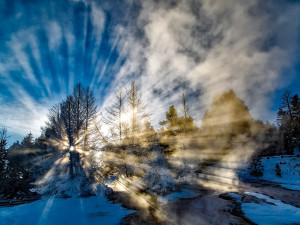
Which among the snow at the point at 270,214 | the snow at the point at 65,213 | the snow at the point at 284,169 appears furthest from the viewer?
the snow at the point at 284,169

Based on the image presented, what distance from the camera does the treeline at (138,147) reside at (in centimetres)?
1447

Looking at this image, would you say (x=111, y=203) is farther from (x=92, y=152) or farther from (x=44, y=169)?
(x=44, y=169)

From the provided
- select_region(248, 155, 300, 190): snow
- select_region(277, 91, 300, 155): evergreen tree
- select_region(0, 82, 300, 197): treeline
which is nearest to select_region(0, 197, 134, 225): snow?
select_region(0, 82, 300, 197): treeline

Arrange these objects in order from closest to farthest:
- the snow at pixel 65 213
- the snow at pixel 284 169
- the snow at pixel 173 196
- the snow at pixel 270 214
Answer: the snow at pixel 270 214 → the snow at pixel 65 213 → the snow at pixel 173 196 → the snow at pixel 284 169

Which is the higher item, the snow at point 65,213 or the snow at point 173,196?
the snow at point 65,213

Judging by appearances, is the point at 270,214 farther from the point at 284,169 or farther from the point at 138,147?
the point at 284,169

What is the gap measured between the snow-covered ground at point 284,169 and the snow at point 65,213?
22.4m

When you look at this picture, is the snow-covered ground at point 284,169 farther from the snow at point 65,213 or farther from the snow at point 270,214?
the snow at point 65,213

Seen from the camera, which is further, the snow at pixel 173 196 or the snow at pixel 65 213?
the snow at pixel 173 196

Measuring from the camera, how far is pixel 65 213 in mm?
8578

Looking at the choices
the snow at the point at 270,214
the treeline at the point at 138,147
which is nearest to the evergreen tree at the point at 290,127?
the treeline at the point at 138,147

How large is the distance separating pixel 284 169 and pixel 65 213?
2966 centimetres

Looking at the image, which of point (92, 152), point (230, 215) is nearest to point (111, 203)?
point (92, 152)

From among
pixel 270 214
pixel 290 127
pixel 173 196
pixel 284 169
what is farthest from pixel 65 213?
pixel 290 127
